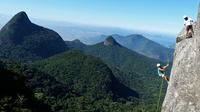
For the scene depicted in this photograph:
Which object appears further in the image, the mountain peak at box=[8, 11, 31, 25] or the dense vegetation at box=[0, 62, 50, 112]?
the mountain peak at box=[8, 11, 31, 25]

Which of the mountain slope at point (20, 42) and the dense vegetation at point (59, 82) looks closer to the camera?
the dense vegetation at point (59, 82)

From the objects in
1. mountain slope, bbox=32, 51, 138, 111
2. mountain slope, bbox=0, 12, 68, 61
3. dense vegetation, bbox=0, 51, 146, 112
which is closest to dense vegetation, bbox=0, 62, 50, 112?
dense vegetation, bbox=0, 51, 146, 112

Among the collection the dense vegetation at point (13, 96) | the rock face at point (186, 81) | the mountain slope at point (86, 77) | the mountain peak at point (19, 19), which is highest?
the mountain peak at point (19, 19)

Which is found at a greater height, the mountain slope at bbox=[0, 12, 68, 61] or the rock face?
the rock face

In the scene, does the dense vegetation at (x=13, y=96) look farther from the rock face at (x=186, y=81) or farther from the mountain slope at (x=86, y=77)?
the mountain slope at (x=86, y=77)

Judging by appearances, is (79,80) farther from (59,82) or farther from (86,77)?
(59,82)

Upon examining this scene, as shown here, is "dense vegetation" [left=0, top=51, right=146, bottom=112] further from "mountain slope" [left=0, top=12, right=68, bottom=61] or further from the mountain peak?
the mountain peak

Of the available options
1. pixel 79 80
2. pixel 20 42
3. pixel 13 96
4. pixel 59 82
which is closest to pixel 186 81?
pixel 13 96

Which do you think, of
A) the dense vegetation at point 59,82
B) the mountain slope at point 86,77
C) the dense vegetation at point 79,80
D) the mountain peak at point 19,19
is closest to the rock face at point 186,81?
the dense vegetation at point 59,82
